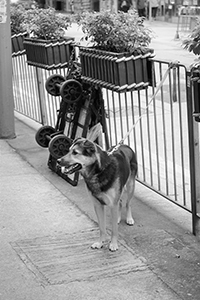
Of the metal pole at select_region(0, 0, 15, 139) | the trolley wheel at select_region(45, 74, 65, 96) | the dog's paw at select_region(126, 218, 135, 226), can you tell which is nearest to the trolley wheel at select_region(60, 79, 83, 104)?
the trolley wheel at select_region(45, 74, 65, 96)

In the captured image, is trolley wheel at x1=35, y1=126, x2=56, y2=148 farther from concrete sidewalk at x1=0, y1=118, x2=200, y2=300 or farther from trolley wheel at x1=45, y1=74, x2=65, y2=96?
concrete sidewalk at x1=0, y1=118, x2=200, y2=300

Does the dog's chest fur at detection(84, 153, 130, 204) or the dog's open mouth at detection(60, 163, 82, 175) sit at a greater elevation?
the dog's open mouth at detection(60, 163, 82, 175)

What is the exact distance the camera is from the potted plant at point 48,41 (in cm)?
693

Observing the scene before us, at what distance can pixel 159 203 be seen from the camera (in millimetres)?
5777

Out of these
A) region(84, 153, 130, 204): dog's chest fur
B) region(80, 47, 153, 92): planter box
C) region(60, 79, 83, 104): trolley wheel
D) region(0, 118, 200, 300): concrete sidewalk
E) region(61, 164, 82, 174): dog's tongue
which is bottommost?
region(0, 118, 200, 300): concrete sidewalk

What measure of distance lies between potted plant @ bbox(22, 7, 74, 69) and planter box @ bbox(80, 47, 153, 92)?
1.31 m

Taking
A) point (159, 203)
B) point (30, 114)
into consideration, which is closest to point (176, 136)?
point (30, 114)

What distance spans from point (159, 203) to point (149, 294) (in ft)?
6.13

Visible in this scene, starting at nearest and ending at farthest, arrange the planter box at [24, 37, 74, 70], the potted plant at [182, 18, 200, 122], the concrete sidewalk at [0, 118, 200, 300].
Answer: the potted plant at [182, 18, 200, 122]
the concrete sidewalk at [0, 118, 200, 300]
the planter box at [24, 37, 74, 70]

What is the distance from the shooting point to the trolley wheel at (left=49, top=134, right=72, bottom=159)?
20.0ft

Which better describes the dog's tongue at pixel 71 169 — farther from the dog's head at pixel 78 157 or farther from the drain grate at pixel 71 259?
the drain grate at pixel 71 259

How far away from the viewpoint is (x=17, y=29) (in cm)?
902

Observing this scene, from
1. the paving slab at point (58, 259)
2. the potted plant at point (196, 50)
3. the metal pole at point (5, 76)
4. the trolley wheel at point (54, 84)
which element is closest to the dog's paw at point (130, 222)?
the paving slab at point (58, 259)

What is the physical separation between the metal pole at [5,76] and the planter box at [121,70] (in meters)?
2.71
